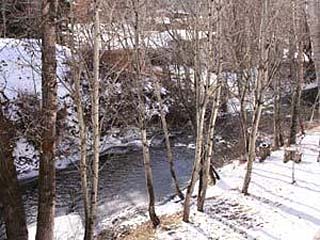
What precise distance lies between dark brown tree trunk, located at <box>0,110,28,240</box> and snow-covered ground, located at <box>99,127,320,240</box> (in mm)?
2955

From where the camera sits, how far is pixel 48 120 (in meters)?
6.58

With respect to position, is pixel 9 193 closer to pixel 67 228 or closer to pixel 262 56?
pixel 67 228

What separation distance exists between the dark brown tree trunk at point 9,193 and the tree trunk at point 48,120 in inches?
11.4

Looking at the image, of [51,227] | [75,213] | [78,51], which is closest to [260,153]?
[75,213]

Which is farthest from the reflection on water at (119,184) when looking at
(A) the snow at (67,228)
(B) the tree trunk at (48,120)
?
(B) the tree trunk at (48,120)

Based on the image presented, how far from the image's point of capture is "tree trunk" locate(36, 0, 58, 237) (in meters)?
6.41

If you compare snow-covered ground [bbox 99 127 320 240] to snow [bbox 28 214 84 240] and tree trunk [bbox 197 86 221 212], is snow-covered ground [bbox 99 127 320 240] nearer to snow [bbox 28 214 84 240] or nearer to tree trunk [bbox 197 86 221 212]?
tree trunk [bbox 197 86 221 212]

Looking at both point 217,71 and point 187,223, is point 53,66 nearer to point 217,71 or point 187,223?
point 217,71

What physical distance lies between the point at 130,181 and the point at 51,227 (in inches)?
332

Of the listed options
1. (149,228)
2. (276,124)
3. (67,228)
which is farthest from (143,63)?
(276,124)

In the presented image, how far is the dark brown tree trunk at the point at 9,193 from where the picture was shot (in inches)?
259

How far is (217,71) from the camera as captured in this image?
8836mm

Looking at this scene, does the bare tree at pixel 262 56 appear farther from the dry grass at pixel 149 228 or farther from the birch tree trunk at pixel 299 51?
the birch tree trunk at pixel 299 51

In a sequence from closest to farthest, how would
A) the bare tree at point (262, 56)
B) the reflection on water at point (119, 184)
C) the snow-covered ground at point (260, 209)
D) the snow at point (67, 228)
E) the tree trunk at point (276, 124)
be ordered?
1. the snow-covered ground at point (260, 209)
2. the bare tree at point (262, 56)
3. the snow at point (67, 228)
4. the reflection on water at point (119, 184)
5. the tree trunk at point (276, 124)
